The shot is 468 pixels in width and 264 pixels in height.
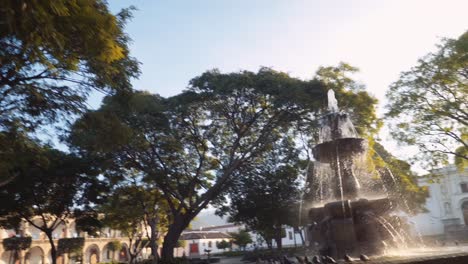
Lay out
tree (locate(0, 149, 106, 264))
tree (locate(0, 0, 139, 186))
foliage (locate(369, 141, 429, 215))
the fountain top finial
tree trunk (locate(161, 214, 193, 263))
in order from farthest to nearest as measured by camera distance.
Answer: tree trunk (locate(161, 214, 193, 263)) → tree (locate(0, 149, 106, 264)) → foliage (locate(369, 141, 429, 215)) → the fountain top finial → tree (locate(0, 0, 139, 186))

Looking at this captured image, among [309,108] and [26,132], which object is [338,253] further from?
[26,132]

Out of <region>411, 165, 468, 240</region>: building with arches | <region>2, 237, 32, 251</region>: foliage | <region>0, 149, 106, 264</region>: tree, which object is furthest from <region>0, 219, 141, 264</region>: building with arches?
<region>411, 165, 468, 240</region>: building with arches

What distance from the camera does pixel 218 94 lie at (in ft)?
64.8

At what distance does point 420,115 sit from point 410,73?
7.68 ft

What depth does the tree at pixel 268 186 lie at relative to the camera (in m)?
22.3

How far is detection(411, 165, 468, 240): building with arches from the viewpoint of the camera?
47.0m

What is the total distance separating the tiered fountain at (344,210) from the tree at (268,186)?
8.32 metres

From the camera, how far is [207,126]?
69.7 ft

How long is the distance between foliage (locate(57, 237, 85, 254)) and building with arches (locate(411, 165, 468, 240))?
132 feet

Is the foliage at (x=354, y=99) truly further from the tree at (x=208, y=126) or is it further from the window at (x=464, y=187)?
the window at (x=464, y=187)

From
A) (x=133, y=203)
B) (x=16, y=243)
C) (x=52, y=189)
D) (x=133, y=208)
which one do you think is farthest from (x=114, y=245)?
(x=52, y=189)

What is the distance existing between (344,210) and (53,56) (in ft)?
30.2

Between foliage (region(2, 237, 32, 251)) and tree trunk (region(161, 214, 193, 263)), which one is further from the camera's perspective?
foliage (region(2, 237, 32, 251))

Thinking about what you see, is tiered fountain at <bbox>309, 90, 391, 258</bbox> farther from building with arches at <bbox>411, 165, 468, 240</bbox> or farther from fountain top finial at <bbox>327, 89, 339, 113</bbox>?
building with arches at <bbox>411, 165, 468, 240</bbox>
